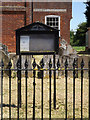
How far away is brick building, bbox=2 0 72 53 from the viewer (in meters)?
20.6

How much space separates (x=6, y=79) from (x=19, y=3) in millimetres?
12315

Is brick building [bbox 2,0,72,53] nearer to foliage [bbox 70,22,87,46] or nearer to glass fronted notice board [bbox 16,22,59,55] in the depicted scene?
glass fronted notice board [bbox 16,22,59,55]

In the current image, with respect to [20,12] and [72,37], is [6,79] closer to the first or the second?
[20,12]

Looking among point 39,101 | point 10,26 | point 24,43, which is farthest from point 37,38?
point 10,26

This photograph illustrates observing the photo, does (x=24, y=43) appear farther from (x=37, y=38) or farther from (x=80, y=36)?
(x=80, y=36)

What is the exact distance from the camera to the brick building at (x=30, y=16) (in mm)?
20641

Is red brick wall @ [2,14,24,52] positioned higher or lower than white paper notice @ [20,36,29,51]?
higher

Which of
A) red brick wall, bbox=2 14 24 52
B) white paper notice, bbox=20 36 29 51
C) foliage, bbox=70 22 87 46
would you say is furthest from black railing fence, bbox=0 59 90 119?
foliage, bbox=70 22 87 46

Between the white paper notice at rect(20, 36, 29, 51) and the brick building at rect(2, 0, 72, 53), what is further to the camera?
the brick building at rect(2, 0, 72, 53)

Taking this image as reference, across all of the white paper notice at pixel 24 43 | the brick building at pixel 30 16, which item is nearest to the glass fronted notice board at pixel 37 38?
the white paper notice at pixel 24 43

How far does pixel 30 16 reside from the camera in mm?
20797

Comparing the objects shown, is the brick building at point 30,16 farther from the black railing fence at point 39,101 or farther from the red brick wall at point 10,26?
the black railing fence at point 39,101

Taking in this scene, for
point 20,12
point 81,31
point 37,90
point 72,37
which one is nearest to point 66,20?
point 20,12

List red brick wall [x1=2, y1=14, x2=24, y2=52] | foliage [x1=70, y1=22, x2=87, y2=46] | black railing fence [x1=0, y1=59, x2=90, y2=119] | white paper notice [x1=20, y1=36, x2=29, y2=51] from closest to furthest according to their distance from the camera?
black railing fence [x1=0, y1=59, x2=90, y2=119]
white paper notice [x1=20, y1=36, x2=29, y2=51]
red brick wall [x1=2, y1=14, x2=24, y2=52]
foliage [x1=70, y1=22, x2=87, y2=46]
